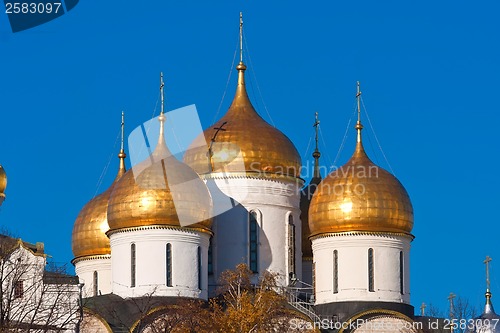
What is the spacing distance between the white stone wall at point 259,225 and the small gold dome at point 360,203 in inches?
51.6

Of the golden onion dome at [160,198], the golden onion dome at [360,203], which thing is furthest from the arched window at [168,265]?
the golden onion dome at [360,203]

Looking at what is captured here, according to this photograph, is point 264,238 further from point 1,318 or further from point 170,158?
point 1,318

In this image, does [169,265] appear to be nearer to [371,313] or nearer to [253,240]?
[253,240]

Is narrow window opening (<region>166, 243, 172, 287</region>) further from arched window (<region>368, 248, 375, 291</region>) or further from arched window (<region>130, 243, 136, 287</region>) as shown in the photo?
arched window (<region>368, 248, 375, 291</region>)

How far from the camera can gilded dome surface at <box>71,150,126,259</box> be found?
50.5 metres

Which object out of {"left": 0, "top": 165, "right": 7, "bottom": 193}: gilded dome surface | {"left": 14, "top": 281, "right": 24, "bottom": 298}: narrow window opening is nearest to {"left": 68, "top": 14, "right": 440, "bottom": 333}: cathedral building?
{"left": 0, "top": 165, "right": 7, "bottom": 193}: gilded dome surface

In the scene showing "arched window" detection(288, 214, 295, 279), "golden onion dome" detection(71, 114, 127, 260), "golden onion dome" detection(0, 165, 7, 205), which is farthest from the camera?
"golden onion dome" detection(71, 114, 127, 260)

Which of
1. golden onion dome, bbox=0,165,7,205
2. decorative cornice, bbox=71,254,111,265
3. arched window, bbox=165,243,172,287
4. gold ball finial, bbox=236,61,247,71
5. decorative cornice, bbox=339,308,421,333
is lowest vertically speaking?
decorative cornice, bbox=339,308,421,333

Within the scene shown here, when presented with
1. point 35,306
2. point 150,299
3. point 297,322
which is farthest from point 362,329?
point 35,306

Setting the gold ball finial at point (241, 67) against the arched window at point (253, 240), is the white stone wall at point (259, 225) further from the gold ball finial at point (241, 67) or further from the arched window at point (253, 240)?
the gold ball finial at point (241, 67)

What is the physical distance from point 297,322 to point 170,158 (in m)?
5.23

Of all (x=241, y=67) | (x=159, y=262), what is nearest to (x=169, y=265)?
(x=159, y=262)

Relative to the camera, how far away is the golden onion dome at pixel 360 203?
155 feet

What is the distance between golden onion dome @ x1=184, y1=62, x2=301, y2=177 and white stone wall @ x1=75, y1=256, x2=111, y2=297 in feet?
12.7
